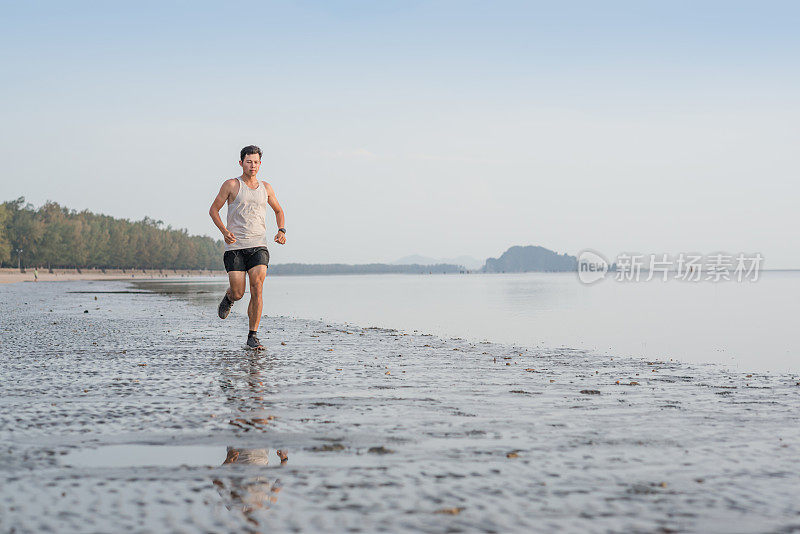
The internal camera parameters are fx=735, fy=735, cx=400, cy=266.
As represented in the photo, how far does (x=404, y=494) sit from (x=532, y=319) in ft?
62.1

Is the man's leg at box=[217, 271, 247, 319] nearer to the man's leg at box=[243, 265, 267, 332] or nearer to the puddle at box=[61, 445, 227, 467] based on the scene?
the man's leg at box=[243, 265, 267, 332]

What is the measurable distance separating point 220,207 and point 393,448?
7.92 m

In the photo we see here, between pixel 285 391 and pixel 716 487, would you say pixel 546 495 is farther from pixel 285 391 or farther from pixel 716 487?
pixel 285 391

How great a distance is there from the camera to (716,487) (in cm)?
410

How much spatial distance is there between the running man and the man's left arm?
0.03 metres

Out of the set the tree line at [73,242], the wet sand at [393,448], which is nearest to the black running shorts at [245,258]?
the wet sand at [393,448]

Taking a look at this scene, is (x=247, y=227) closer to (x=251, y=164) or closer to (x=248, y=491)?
(x=251, y=164)

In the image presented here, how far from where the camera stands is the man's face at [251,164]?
39.5 feet

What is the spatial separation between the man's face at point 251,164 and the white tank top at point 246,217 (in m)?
0.20

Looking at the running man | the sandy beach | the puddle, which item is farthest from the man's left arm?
the sandy beach

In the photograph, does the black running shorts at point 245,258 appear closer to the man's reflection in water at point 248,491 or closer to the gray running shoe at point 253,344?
the gray running shoe at point 253,344

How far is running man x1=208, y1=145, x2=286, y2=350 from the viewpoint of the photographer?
39.4ft

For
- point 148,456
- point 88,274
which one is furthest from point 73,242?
point 148,456

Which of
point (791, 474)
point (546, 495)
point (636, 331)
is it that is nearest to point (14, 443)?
point (546, 495)
